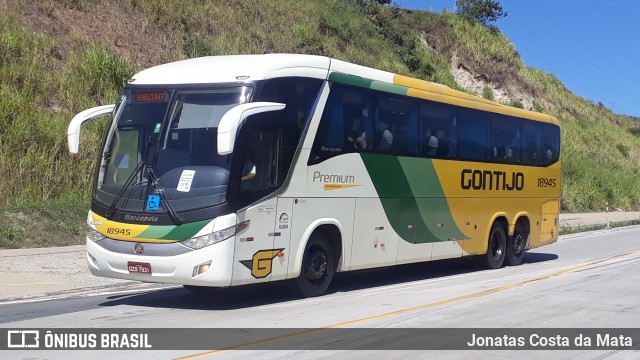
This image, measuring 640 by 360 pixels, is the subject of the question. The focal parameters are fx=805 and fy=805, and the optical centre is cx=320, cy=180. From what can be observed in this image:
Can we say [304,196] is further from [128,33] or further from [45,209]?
[128,33]

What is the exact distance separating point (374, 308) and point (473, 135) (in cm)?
614

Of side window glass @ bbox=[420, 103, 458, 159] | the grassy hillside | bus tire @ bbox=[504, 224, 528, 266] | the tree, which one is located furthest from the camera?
the tree

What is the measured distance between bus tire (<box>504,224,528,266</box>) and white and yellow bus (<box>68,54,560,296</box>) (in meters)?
3.53

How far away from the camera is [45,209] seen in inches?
722

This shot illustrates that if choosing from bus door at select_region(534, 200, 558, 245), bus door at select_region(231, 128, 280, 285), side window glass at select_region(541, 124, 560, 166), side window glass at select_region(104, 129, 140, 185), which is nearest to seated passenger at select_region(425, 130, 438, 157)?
bus door at select_region(231, 128, 280, 285)

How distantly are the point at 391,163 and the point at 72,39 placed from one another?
16.2 m

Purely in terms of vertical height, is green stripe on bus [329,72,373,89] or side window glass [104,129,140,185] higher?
green stripe on bus [329,72,373,89]

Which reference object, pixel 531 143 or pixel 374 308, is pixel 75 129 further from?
pixel 531 143

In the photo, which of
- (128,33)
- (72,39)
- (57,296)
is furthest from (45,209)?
(128,33)

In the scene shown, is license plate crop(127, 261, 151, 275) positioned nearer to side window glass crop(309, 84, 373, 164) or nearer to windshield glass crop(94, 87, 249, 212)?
windshield glass crop(94, 87, 249, 212)

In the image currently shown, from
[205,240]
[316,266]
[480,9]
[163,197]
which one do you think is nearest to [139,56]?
[316,266]

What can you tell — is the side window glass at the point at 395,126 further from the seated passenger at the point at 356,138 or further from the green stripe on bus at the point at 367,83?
the seated passenger at the point at 356,138

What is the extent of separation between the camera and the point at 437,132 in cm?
1515

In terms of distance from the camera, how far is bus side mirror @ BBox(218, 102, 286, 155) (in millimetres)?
9648
